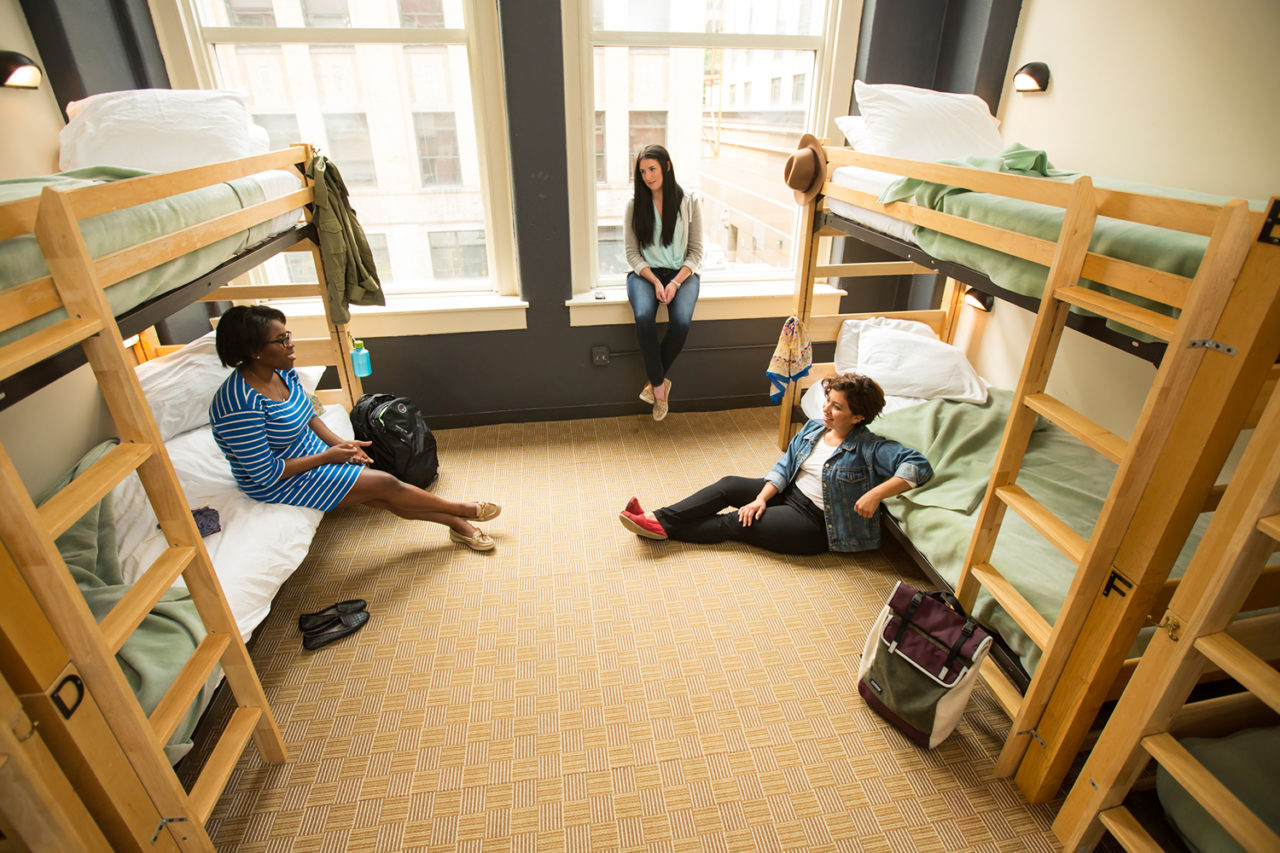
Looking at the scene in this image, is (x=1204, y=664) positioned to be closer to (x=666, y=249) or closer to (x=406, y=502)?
(x=406, y=502)

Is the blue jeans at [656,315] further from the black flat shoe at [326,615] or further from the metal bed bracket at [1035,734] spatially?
the metal bed bracket at [1035,734]

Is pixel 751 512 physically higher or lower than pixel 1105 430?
lower

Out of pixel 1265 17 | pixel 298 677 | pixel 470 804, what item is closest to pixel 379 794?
pixel 470 804

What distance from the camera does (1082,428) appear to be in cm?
133

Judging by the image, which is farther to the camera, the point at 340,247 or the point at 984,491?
the point at 340,247

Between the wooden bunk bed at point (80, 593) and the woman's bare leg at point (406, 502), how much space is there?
32.3 inches

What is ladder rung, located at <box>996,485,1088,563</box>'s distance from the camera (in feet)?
4.48

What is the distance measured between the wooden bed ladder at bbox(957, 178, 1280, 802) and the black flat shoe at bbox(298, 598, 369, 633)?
1908 millimetres

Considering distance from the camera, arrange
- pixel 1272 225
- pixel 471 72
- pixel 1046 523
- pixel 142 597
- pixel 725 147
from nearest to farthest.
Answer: pixel 1272 225
pixel 142 597
pixel 1046 523
pixel 471 72
pixel 725 147

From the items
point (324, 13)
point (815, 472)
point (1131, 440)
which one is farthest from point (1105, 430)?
point (324, 13)

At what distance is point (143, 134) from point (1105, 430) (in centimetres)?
302

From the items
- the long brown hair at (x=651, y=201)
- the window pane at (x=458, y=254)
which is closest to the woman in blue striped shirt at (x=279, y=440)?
the window pane at (x=458, y=254)

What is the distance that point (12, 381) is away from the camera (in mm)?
1085

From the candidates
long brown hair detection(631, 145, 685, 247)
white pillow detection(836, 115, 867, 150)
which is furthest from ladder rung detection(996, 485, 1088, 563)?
long brown hair detection(631, 145, 685, 247)
